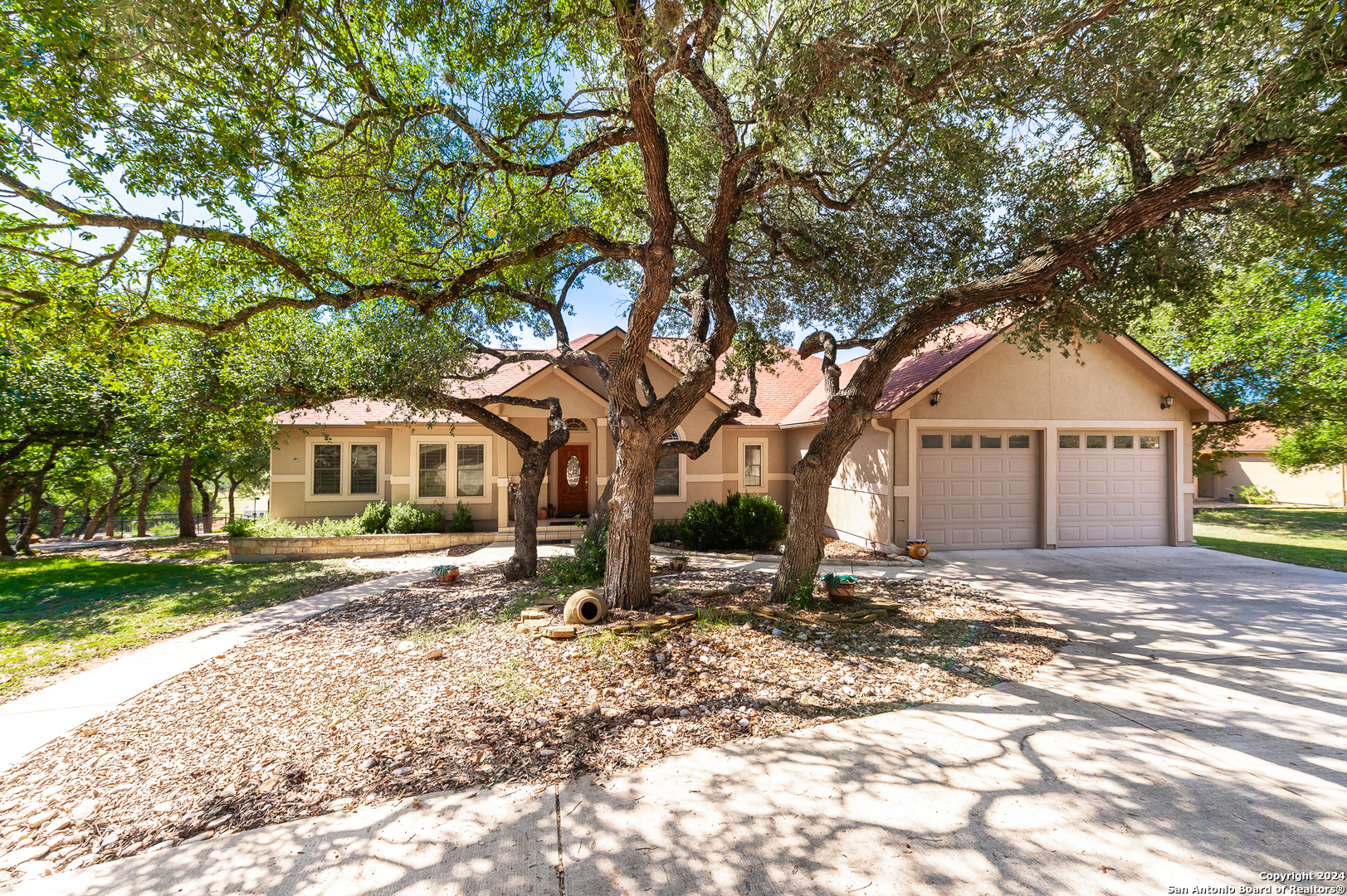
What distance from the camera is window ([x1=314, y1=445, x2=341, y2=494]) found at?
48.1 feet

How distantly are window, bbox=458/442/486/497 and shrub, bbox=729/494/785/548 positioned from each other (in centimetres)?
698

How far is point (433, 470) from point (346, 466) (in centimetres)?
233

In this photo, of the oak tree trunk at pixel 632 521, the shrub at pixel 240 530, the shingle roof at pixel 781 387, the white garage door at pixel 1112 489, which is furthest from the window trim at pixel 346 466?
the white garage door at pixel 1112 489

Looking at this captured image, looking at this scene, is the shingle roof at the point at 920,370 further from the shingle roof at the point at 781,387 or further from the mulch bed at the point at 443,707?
the mulch bed at the point at 443,707

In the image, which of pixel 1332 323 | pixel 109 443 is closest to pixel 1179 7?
pixel 1332 323

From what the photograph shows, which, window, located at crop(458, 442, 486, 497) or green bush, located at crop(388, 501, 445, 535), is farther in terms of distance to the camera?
window, located at crop(458, 442, 486, 497)

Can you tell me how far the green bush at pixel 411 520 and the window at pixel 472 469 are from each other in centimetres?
116

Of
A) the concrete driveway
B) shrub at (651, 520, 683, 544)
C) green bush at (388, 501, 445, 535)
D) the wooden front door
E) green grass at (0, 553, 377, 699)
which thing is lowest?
green grass at (0, 553, 377, 699)

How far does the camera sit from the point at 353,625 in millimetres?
6965

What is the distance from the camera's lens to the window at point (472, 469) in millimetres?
14867

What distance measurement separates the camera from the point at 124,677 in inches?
215

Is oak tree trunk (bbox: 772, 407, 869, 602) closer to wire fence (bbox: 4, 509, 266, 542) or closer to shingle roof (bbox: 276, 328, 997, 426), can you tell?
shingle roof (bbox: 276, 328, 997, 426)

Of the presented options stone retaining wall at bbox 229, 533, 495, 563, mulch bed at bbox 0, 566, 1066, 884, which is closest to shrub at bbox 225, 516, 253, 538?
stone retaining wall at bbox 229, 533, 495, 563

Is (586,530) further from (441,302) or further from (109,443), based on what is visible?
(109,443)
